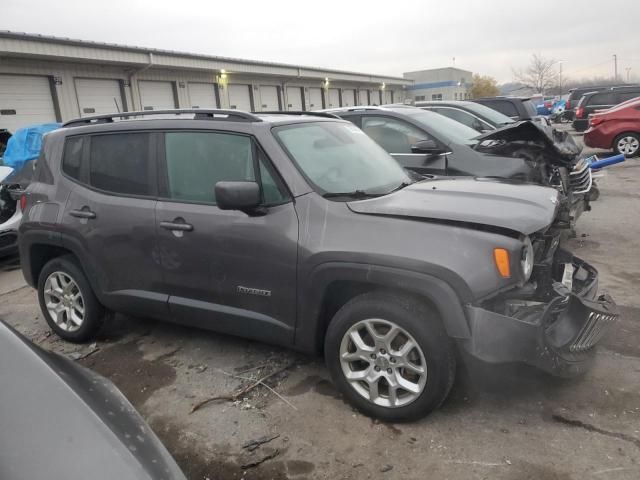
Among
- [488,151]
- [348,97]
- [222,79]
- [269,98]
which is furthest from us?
[348,97]

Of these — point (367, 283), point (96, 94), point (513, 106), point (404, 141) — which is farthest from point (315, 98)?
point (367, 283)

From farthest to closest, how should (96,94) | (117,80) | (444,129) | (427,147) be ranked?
1. (117,80)
2. (96,94)
3. (444,129)
4. (427,147)

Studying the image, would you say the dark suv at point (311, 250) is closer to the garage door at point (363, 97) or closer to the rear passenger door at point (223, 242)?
the rear passenger door at point (223, 242)

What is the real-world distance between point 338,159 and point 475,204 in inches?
41.6

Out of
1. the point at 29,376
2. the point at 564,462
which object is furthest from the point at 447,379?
the point at 29,376

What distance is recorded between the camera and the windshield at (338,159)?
333 centimetres

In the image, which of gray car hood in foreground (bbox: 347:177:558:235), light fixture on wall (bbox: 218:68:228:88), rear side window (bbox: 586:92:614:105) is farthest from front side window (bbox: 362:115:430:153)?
light fixture on wall (bbox: 218:68:228:88)

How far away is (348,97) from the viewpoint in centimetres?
3822

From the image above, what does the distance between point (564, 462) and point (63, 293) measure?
3.91 m

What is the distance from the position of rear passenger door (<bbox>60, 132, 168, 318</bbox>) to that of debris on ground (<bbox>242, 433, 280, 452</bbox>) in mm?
1310

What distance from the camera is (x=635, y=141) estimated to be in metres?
13.8

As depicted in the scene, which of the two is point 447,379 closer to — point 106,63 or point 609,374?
point 609,374

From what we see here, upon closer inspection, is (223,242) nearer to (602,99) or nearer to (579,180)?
(579,180)

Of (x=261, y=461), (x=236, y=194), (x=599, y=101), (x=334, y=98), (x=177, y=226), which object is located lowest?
(x=261, y=461)
